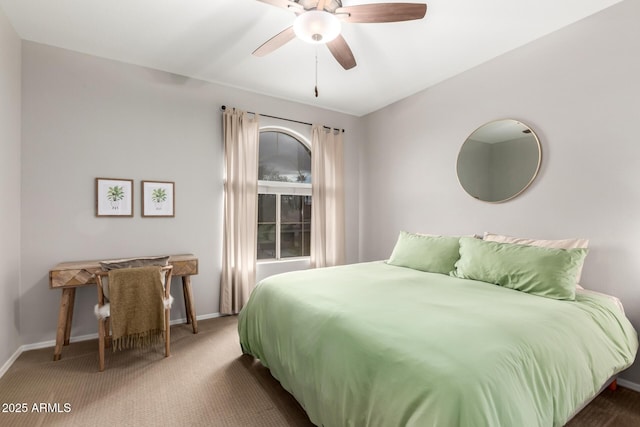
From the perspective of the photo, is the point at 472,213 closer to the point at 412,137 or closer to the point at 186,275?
the point at 412,137

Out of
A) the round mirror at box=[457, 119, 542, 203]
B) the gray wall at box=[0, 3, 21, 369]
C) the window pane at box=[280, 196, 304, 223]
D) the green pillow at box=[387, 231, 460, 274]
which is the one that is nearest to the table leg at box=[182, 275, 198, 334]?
the gray wall at box=[0, 3, 21, 369]

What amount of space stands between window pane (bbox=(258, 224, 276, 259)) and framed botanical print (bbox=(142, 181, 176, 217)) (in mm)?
1144

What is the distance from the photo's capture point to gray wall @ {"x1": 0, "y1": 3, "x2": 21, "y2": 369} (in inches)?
91.9

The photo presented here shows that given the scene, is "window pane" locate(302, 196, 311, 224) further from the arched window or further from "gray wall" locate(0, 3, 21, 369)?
"gray wall" locate(0, 3, 21, 369)

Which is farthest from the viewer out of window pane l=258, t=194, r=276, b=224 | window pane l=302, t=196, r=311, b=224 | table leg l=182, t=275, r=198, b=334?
window pane l=302, t=196, r=311, b=224

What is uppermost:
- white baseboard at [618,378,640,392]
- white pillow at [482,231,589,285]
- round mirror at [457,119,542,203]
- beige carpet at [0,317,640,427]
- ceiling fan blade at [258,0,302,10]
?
ceiling fan blade at [258,0,302,10]

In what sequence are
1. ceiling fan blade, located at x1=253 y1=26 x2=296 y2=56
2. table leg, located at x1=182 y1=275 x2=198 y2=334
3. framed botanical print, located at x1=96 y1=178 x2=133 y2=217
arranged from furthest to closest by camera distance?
table leg, located at x1=182 y1=275 x2=198 y2=334 < framed botanical print, located at x1=96 y1=178 x2=133 y2=217 < ceiling fan blade, located at x1=253 y1=26 x2=296 y2=56

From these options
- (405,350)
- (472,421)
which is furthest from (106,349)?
(472,421)

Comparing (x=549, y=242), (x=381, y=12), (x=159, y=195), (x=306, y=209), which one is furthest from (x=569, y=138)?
(x=159, y=195)

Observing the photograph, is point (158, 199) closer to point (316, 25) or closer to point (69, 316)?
point (69, 316)

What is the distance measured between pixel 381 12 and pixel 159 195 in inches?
109

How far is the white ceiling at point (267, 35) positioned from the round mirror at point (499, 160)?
78cm

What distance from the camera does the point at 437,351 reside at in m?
1.26

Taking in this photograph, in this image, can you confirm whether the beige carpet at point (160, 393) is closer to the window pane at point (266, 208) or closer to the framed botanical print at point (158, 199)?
the framed botanical print at point (158, 199)
